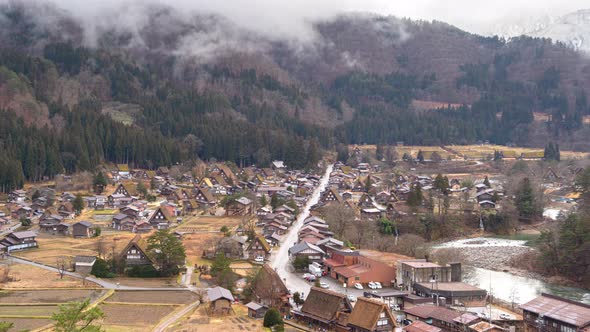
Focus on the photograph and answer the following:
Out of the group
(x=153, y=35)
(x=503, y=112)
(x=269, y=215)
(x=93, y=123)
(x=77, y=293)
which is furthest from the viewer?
(x=153, y=35)

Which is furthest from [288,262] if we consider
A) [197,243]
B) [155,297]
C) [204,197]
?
[204,197]

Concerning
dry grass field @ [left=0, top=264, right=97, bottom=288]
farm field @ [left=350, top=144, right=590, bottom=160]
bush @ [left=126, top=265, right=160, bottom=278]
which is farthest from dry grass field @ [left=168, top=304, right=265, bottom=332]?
farm field @ [left=350, top=144, right=590, bottom=160]

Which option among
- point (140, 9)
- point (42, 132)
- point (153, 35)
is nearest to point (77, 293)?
point (42, 132)

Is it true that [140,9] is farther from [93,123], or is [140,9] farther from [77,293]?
[77,293]

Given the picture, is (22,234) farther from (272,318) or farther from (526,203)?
(526,203)

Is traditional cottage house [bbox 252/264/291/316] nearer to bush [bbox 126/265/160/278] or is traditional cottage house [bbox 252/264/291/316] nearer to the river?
bush [bbox 126/265/160/278]

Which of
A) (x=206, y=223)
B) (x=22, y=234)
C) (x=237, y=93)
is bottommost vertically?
(x=206, y=223)
